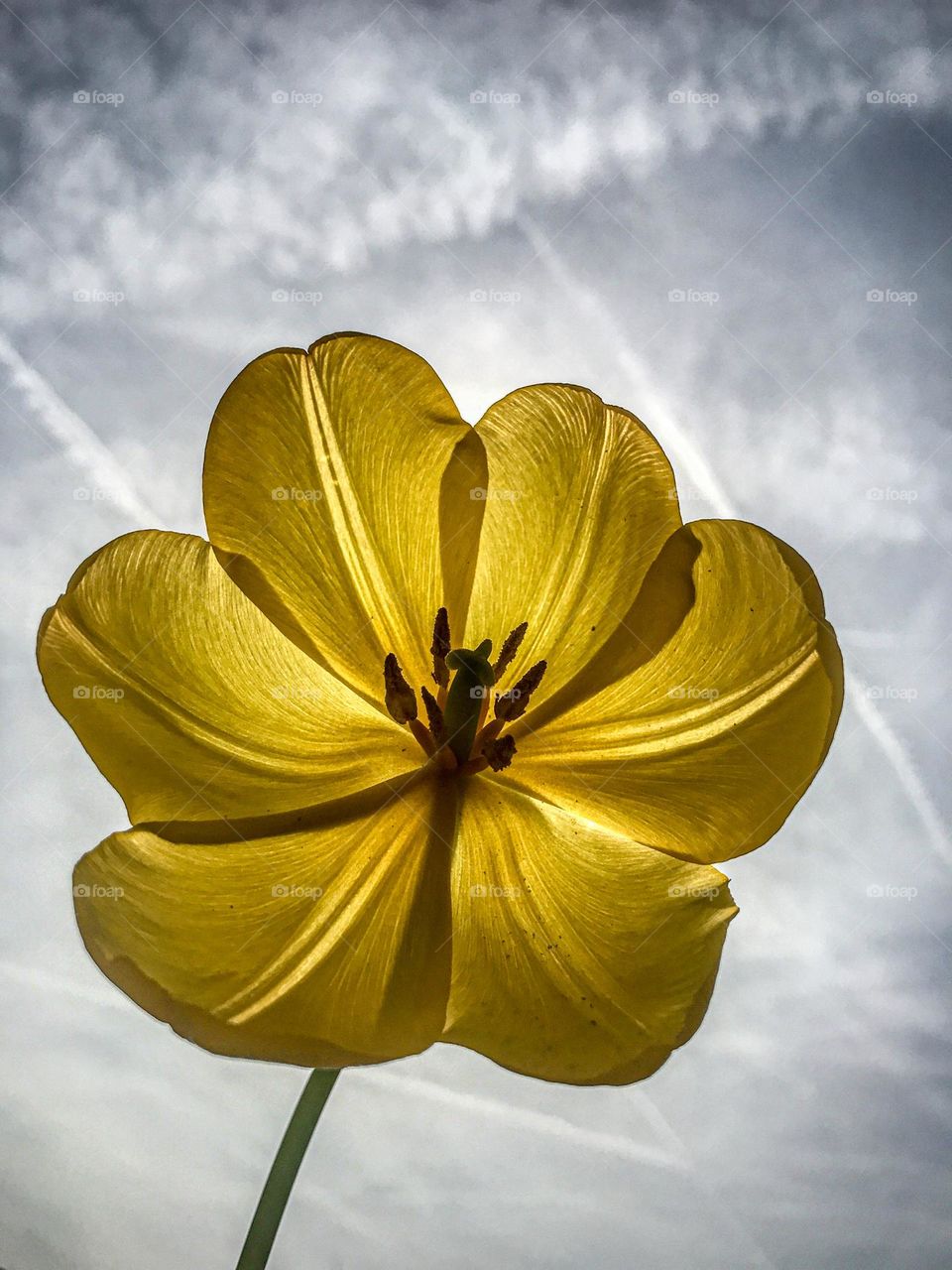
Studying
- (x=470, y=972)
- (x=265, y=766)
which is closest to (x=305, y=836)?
(x=265, y=766)

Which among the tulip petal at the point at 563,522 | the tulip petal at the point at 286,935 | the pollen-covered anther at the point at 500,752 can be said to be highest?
the tulip petal at the point at 563,522

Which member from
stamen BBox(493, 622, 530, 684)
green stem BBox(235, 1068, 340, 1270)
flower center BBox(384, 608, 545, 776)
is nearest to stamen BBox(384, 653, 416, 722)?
flower center BBox(384, 608, 545, 776)

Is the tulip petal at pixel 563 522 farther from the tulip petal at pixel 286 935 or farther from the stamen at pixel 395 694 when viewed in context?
the tulip petal at pixel 286 935

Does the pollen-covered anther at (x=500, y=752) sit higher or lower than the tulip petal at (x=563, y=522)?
lower

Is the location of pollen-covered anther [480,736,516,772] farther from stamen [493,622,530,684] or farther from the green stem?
the green stem

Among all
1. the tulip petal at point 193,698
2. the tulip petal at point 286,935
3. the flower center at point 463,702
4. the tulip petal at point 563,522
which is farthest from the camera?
the tulip petal at point 563,522

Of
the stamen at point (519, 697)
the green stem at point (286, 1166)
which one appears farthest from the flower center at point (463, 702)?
the green stem at point (286, 1166)

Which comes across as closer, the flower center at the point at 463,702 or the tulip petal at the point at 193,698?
the tulip petal at the point at 193,698

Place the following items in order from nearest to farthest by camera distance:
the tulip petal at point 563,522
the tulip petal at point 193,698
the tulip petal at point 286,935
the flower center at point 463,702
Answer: the tulip petal at point 286,935 < the tulip petal at point 193,698 < the flower center at point 463,702 < the tulip petal at point 563,522
